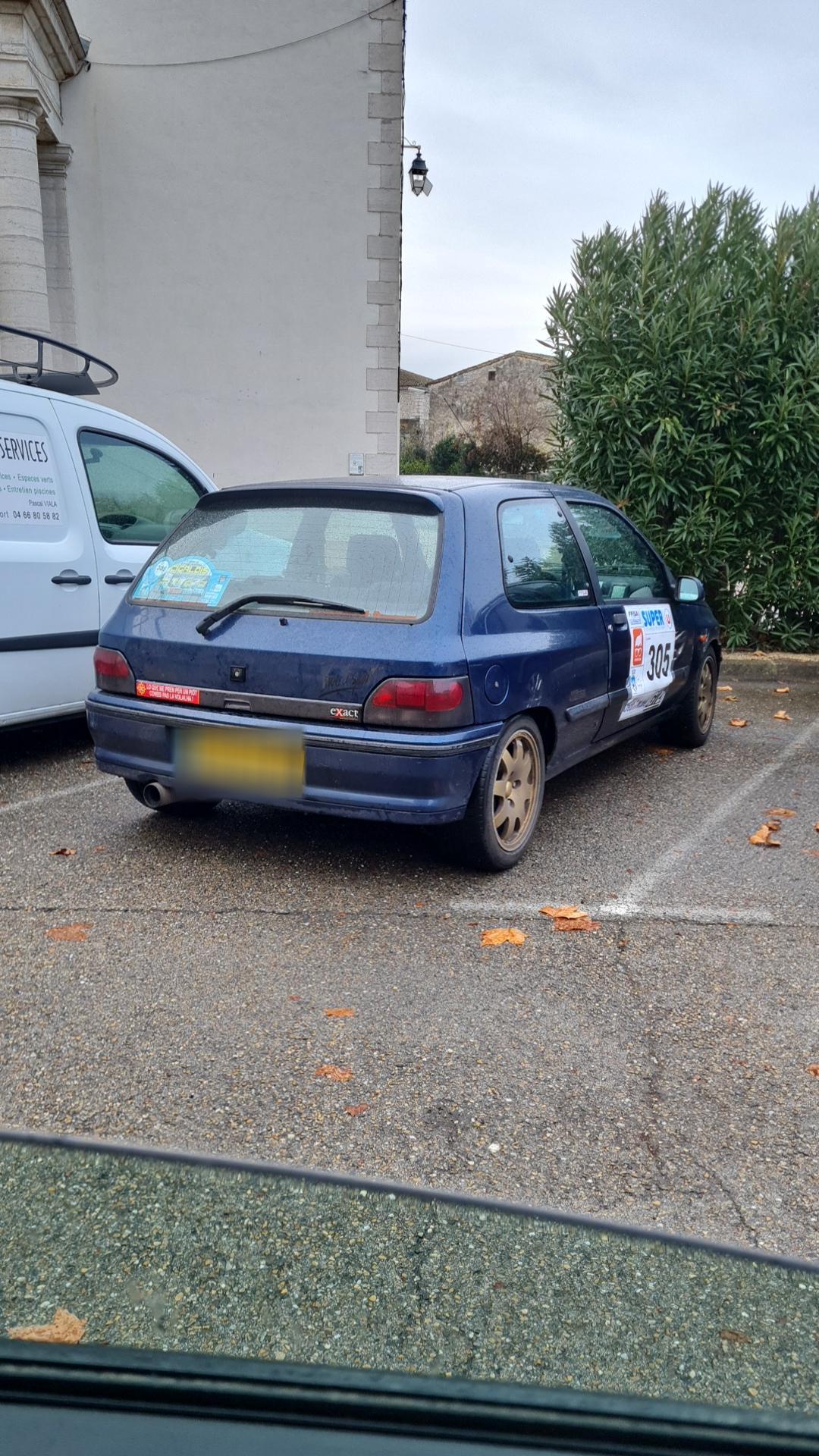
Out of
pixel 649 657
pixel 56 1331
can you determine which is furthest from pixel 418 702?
pixel 56 1331

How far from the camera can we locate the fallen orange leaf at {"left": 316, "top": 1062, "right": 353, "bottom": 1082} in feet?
8.91

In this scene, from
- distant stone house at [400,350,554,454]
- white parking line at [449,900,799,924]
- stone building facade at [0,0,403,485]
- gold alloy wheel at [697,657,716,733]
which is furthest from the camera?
distant stone house at [400,350,554,454]

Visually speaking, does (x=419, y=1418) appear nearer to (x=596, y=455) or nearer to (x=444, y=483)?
(x=444, y=483)

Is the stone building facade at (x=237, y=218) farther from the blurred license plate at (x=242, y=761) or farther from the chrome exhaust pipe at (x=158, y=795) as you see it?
the blurred license plate at (x=242, y=761)

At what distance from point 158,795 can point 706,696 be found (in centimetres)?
360

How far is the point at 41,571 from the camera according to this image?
17.5ft

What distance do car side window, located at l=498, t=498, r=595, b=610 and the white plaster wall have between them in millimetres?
9995

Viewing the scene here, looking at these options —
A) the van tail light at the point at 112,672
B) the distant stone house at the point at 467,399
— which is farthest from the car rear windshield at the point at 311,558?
the distant stone house at the point at 467,399

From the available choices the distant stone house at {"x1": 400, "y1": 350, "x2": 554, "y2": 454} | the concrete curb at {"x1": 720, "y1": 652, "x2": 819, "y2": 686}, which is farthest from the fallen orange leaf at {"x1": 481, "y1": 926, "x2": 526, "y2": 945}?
the distant stone house at {"x1": 400, "y1": 350, "x2": 554, "y2": 454}

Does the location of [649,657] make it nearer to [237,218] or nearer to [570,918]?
[570,918]

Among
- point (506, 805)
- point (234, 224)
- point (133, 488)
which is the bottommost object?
point (506, 805)

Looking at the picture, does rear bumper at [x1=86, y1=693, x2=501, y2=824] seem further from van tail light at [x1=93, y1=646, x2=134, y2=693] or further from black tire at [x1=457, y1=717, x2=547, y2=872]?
van tail light at [x1=93, y1=646, x2=134, y2=693]

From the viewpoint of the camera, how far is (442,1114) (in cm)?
256

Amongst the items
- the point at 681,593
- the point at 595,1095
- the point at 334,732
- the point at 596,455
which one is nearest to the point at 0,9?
the point at 596,455
